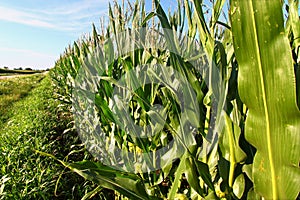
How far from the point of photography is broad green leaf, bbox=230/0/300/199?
1.65 ft

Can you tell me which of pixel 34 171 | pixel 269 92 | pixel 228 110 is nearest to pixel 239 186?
pixel 228 110

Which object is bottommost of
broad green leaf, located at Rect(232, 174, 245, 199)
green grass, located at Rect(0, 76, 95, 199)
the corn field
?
green grass, located at Rect(0, 76, 95, 199)

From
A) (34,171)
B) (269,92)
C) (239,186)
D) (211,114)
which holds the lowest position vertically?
(34,171)

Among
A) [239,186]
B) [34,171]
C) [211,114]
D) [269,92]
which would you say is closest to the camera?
[269,92]

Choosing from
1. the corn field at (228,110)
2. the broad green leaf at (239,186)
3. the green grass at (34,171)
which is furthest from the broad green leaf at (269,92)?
the green grass at (34,171)

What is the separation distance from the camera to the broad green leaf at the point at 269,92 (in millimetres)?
502

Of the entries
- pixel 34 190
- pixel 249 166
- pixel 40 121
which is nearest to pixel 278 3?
pixel 249 166

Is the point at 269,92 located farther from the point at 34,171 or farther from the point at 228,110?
the point at 34,171

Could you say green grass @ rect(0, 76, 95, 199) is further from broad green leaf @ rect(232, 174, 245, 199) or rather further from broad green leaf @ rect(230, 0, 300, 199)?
broad green leaf @ rect(230, 0, 300, 199)


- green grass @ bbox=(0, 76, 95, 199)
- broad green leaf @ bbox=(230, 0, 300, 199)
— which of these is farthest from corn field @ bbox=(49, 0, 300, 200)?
green grass @ bbox=(0, 76, 95, 199)

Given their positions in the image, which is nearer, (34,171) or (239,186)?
(239,186)

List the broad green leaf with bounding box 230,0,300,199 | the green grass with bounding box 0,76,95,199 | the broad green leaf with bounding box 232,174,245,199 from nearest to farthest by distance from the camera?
the broad green leaf with bounding box 230,0,300,199 → the broad green leaf with bounding box 232,174,245,199 → the green grass with bounding box 0,76,95,199

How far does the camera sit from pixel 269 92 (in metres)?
0.54

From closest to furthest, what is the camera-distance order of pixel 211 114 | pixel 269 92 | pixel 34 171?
pixel 269 92, pixel 211 114, pixel 34 171
